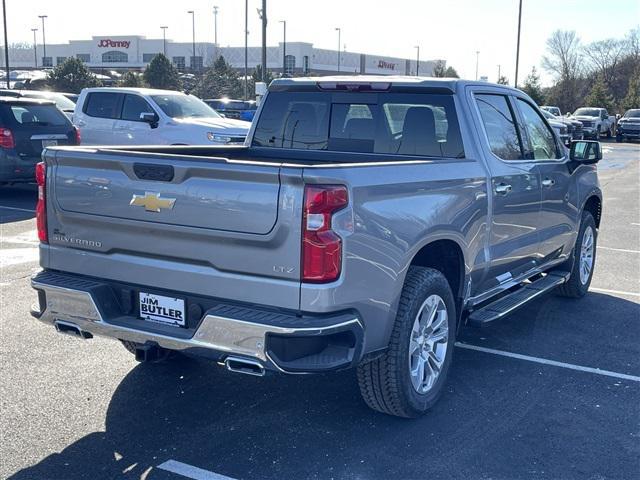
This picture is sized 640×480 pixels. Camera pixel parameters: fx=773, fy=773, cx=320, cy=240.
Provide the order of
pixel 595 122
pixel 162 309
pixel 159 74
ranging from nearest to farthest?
pixel 162 309 → pixel 595 122 → pixel 159 74

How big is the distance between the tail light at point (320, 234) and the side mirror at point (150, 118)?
40.7 feet

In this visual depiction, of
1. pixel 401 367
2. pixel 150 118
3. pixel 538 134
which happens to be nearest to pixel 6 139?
pixel 150 118

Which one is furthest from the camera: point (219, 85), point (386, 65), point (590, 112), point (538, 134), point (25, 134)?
point (386, 65)

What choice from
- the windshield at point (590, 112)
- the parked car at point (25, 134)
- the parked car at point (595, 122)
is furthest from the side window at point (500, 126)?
the windshield at point (590, 112)

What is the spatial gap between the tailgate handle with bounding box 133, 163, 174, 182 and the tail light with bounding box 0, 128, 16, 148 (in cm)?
984

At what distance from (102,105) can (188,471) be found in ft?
44.9

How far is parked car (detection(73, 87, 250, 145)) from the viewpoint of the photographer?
619 inches

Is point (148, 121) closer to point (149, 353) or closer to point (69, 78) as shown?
point (149, 353)

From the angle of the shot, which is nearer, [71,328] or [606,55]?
[71,328]

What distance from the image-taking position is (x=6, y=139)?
13.0 metres

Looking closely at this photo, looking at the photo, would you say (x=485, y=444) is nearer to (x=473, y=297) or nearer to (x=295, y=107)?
(x=473, y=297)

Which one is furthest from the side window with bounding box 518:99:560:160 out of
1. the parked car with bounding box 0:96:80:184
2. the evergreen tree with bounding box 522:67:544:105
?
the evergreen tree with bounding box 522:67:544:105

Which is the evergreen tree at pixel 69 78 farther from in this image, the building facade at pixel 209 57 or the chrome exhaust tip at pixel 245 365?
the chrome exhaust tip at pixel 245 365

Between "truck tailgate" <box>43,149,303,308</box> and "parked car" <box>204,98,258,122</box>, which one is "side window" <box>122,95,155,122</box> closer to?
"truck tailgate" <box>43,149,303,308</box>
